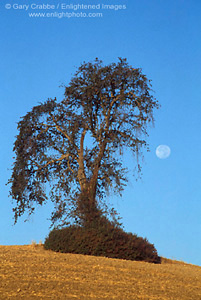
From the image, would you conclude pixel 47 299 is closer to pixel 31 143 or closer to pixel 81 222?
pixel 81 222

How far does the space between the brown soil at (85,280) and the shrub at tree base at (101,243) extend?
237 centimetres

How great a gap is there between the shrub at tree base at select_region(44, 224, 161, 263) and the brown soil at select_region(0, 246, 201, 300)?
237 centimetres

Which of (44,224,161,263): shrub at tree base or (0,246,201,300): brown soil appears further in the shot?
(44,224,161,263): shrub at tree base

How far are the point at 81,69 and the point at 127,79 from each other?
246cm

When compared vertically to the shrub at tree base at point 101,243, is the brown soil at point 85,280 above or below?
below

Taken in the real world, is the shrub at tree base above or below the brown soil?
above

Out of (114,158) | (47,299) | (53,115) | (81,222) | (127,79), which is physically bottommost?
(47,299)

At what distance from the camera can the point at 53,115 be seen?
67.8 ft

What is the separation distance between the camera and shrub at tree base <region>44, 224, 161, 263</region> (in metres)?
14.8

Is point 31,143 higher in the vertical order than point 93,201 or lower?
higher

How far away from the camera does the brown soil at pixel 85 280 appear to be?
841cm

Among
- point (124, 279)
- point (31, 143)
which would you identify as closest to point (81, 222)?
point (31, 143)

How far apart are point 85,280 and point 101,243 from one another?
17.8ft

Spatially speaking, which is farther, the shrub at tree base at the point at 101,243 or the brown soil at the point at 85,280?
the shrub at tree base at the point at 101,243
